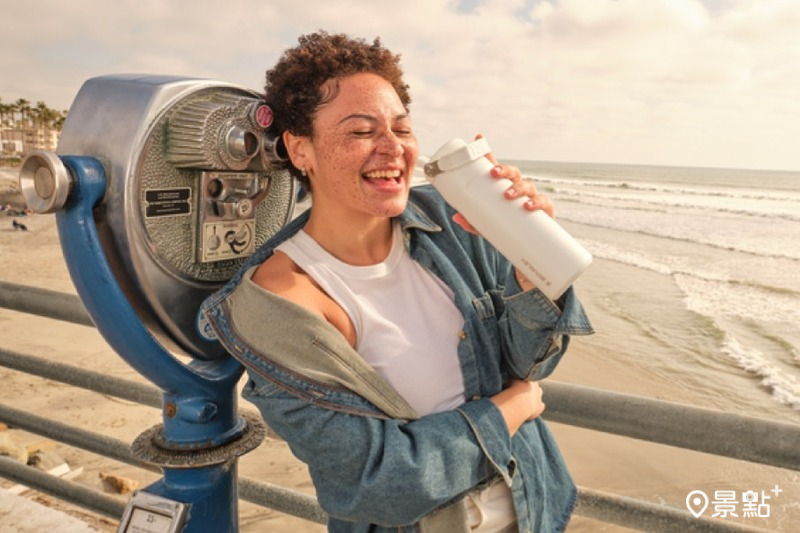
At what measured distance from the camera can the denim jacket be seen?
1096 mm

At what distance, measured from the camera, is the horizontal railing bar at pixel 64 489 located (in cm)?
194

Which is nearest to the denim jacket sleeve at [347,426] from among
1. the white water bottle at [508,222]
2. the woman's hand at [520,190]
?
the white water bottle at [508,222]

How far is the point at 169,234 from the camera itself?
4.41 feet

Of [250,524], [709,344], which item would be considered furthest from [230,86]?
[709,344]

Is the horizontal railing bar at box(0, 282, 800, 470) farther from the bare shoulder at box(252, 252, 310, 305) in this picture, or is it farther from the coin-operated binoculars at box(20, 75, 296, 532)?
the coin-operated binoculars at box(20, 75, 296, 532)

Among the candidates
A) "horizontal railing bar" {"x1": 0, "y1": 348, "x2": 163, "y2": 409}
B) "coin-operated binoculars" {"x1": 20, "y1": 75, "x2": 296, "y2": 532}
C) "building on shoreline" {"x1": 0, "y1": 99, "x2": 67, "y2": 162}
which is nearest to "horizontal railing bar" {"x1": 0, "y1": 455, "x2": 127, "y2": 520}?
"horizontal railing bar" {"x1": 0, "y1": 348, "x2": 163, "y2": 409}

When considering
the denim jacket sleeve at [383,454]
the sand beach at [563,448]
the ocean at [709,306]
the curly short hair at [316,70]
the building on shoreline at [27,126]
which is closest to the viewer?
the denim jacket sleeve at [383,454]

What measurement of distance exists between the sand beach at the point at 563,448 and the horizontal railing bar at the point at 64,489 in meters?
0.15

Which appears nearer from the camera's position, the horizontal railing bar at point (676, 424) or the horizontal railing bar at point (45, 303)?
the horizontal railing bar at point (676, 424)

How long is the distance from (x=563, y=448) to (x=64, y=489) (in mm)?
3490

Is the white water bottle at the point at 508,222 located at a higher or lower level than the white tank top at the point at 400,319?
higher

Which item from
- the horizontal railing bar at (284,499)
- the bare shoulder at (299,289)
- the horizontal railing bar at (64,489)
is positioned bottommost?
the horizontal railing bar at (64,489)

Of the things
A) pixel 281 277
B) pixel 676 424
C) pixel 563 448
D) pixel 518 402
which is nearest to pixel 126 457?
pixel 281 277

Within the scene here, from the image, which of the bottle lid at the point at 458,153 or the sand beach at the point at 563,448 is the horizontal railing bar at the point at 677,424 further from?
the sand beach at the point at 563,448
